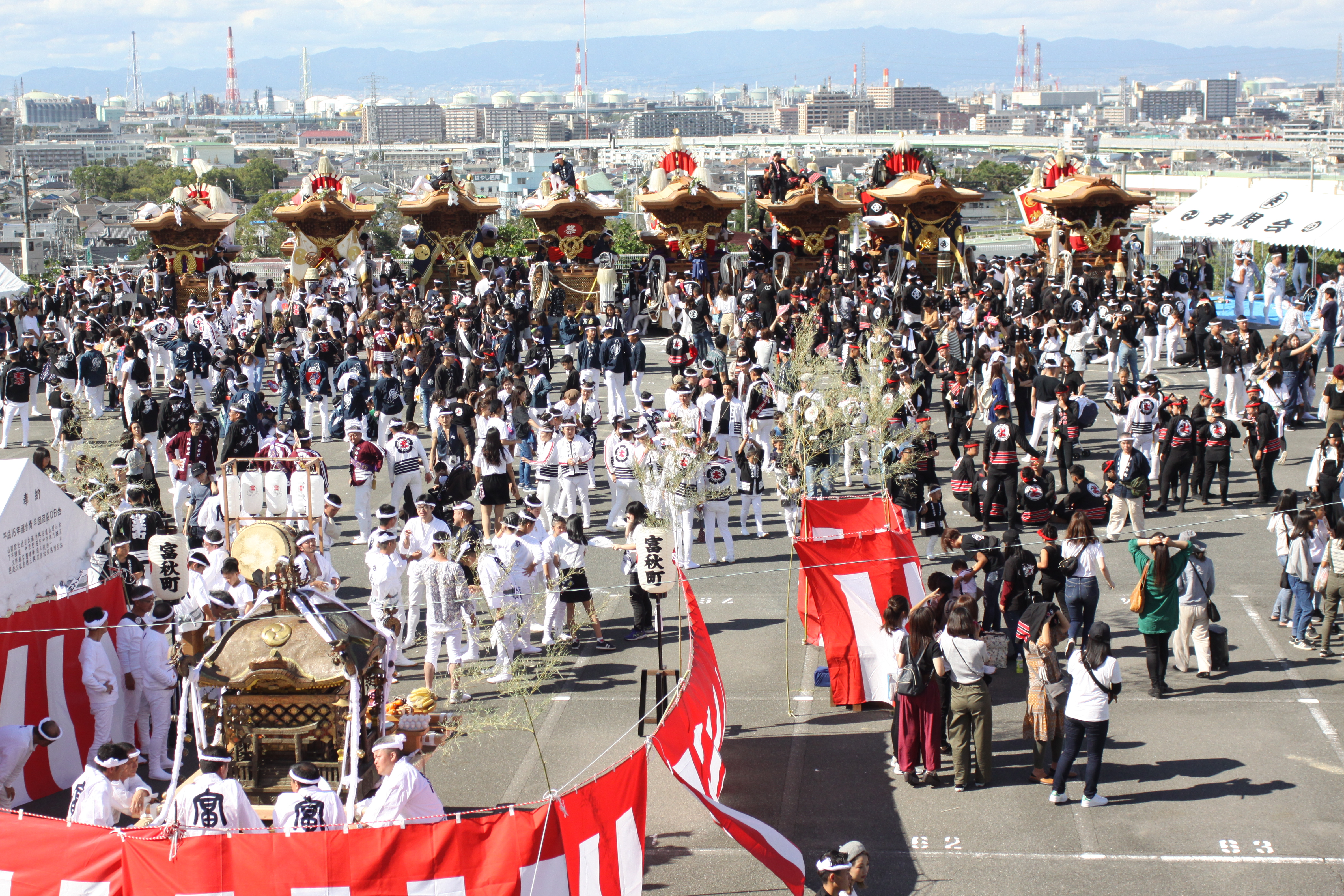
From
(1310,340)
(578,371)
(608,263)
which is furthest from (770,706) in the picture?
(608,263)

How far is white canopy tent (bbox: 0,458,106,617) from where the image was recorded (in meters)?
9.07

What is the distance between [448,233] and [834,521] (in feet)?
80.4

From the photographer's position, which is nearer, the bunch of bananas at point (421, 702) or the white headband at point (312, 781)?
the white headband at point (312, 781)

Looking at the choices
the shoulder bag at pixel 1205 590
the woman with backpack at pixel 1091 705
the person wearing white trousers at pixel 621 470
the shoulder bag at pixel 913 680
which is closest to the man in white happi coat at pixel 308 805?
the shoulder bag at pixel 913 680

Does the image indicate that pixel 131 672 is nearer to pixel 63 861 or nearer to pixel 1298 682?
pixel 63 861

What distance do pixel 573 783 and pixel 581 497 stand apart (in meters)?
6.23

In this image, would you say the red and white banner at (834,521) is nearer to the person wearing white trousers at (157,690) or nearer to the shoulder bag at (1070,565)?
the shoulder bag at (1070,565)

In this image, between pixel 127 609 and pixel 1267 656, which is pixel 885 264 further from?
pixel 127 609

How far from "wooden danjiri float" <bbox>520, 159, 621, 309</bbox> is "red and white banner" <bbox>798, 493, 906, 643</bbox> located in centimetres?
2015

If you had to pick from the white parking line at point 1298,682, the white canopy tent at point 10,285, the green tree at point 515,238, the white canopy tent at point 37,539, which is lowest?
the white parking line at point 1298,682

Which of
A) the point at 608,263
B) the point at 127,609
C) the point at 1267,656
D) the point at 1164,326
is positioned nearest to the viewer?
the point at 127,609

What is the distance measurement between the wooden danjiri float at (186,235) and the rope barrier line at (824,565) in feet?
74.2

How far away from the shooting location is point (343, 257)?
34125mm

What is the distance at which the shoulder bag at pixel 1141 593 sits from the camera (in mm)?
10070
